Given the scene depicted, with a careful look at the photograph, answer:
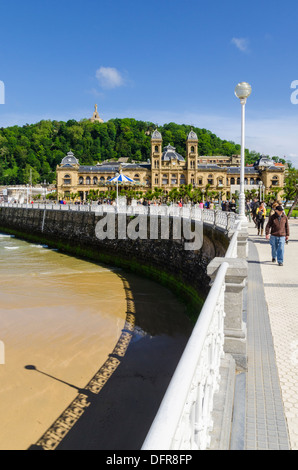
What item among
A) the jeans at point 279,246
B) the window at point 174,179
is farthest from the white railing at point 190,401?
the window at point 174,179

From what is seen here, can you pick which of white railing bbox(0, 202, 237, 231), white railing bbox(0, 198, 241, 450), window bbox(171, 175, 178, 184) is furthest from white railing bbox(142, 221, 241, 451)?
window bbox(171, 175, 178, 184)

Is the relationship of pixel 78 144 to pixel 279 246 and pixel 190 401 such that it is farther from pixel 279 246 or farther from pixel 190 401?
pixel 190 401

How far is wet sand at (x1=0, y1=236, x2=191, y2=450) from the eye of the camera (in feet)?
24.4

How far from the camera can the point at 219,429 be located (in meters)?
2.99

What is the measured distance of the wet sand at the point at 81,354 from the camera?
7449 mm

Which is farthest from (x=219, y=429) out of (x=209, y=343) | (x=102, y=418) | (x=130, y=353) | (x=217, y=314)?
(x=130, y=353)

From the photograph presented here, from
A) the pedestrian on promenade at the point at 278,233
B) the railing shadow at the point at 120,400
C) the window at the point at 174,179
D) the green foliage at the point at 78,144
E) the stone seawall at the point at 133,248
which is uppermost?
the green foliage at the point at 78,144

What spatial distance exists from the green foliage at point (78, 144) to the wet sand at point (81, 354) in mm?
114225

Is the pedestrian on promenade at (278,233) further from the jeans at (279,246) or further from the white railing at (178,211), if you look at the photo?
the white railing at (178,211)

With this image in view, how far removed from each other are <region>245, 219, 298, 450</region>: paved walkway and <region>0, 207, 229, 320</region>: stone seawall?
16.3 feet

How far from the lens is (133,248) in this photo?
974 inches

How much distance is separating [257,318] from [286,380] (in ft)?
6.12

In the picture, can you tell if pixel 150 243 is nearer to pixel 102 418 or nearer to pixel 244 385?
pixel 102 418

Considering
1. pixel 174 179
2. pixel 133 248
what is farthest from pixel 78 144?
pixel 133 248
